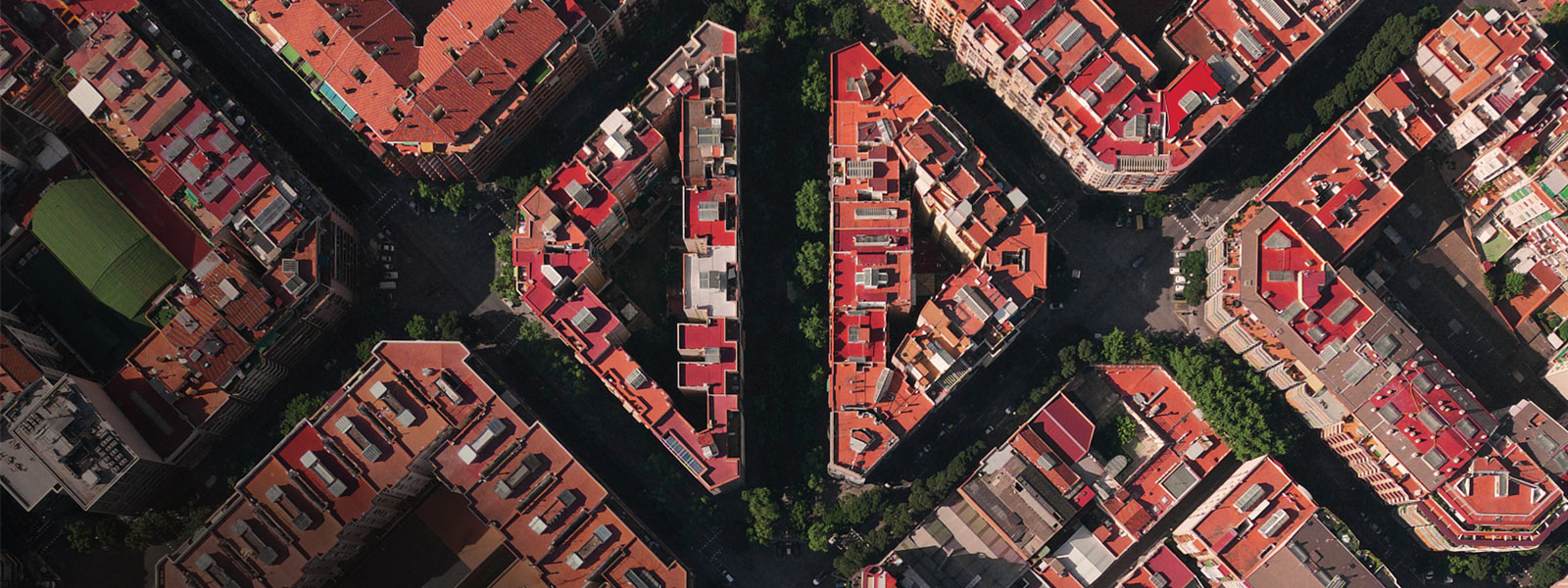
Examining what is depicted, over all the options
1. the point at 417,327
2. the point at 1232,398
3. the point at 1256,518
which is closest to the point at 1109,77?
the point at 1232,398

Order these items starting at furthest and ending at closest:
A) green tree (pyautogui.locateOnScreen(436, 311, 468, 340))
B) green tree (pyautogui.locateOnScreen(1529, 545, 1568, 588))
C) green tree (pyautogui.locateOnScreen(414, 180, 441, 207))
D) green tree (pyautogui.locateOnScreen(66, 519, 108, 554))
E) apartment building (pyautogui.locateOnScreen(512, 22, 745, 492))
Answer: green tree (pyautogui.locateOnScreen(414, 180, 441, 207)) < green tree (pyautogui.locateOnScreen(436, 311, 468, 340)) < green tree (pyautogui.locateOnScreen(1529, 545, 1568, 588)) < green tree (pyautogui.locateOnScreen(66, 519, 108, 554)) < apartment building (pyautogui.locateOnScreen(512, 22, 745, 492))

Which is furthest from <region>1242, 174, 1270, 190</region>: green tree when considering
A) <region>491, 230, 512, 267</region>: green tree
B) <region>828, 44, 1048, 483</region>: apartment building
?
<region>491, 230, 512, 267</region>: green tree

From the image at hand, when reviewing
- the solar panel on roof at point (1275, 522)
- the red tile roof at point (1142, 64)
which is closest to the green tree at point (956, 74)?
the red tile roof at point (1142, 64)

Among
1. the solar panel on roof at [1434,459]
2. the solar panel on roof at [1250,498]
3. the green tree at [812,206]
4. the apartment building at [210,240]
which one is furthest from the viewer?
the green tree at [812,206]

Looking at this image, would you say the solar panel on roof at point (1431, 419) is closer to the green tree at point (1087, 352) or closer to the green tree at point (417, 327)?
the green tree at point (1087, 352)

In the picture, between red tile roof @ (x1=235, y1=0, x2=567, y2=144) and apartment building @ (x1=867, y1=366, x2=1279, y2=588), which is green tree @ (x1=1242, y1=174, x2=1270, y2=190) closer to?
apartment building @ (x1=867, y1=366, x2=1279, y2=588)

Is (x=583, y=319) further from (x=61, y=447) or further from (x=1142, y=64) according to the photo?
(x=1142, y=64)
